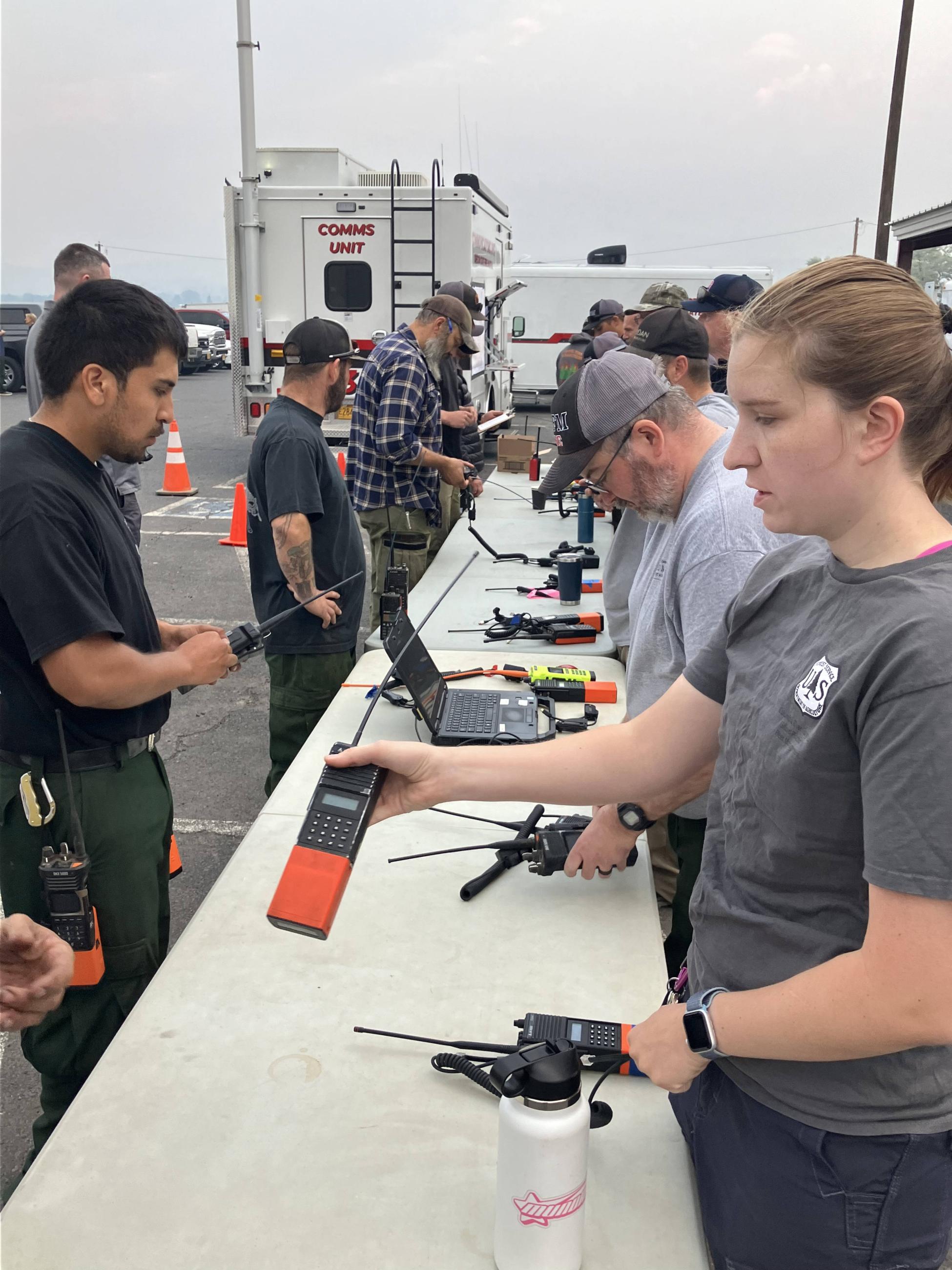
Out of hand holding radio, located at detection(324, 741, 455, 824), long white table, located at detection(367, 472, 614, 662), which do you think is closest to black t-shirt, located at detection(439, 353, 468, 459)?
long white table, located at detection(367, 472, 614, 662)

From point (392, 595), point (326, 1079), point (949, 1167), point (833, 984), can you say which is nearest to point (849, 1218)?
point (949, 1167)

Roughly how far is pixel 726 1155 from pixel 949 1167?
0.25 metres

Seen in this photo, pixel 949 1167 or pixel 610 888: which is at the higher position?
pixel 949 1167

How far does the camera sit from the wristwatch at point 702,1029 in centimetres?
105

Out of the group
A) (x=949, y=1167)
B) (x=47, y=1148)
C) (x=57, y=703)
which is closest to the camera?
(x=949, y=1167)

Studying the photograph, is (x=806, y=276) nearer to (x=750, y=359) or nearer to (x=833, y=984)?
(x=750, y=359)

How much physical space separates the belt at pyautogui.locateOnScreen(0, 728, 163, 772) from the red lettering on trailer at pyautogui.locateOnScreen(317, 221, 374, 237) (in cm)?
803

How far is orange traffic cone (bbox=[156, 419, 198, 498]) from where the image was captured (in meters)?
10.6

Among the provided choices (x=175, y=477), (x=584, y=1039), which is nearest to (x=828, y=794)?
(x=584, y=1039)

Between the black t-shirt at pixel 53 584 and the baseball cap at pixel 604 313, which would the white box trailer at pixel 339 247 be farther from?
the black t-shirt at pixel 53 584

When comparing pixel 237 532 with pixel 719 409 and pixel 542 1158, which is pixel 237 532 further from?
pixel 542 1158

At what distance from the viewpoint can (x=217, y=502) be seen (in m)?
10.2

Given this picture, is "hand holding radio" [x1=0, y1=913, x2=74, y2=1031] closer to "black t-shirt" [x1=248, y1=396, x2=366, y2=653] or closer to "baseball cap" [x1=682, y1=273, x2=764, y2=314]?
"black t-shirt" [x1=248, y1=396, x2=366, y2=653]

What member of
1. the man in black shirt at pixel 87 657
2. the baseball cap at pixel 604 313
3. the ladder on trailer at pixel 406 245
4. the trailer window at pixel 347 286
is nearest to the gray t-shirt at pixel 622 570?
the man in black shirt at pixel 87 657
